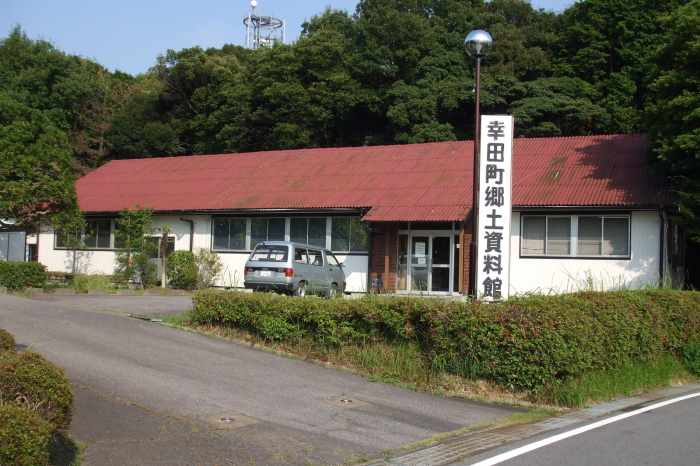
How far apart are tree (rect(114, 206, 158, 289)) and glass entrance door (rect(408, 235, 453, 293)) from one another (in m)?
9.58

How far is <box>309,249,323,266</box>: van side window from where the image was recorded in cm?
1925

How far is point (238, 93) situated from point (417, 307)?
3303cm

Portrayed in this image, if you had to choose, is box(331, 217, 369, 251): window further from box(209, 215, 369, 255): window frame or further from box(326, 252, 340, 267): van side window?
box(326, 252, 340, 267): van side window

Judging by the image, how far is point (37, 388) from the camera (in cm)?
537

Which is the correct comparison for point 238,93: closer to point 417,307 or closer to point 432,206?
point 432,206

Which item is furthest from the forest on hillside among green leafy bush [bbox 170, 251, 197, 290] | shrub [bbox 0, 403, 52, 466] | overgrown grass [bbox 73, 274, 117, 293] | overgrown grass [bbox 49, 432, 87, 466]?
shrub [bbox 0, 403, 52, 466]

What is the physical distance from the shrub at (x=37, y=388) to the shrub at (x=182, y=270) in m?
→ 18.2

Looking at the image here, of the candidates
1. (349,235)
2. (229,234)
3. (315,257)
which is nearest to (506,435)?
(315,257)

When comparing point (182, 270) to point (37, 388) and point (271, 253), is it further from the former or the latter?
point (37, 388)

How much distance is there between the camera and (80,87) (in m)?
44.0

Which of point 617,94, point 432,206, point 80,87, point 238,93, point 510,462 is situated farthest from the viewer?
point 80,87

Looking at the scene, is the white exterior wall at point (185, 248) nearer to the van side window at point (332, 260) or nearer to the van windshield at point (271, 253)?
the van side window at point (332, 260)

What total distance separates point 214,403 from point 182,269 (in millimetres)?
16035

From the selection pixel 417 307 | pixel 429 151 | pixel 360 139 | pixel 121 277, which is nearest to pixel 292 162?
pixel 429 151
